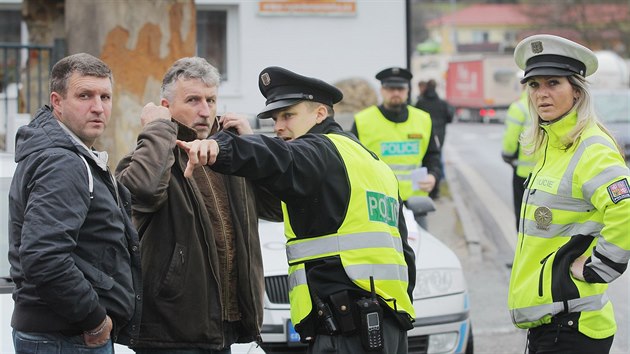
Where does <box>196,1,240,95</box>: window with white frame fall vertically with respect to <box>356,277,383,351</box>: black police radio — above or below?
above

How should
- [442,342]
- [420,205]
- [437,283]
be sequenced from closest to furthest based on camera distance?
[442,342] < [437,283] < [420,205]

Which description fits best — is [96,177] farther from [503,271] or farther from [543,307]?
[503,271]

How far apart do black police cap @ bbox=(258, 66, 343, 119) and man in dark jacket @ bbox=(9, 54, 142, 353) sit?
69cm

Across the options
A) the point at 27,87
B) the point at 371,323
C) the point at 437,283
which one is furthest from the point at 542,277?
the point at 27,87

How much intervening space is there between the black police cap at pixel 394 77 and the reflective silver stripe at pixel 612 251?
4951 mm

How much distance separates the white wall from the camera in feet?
46.3

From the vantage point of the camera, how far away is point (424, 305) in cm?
662

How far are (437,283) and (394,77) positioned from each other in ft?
8.92

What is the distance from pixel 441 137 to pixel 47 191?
45.1ft

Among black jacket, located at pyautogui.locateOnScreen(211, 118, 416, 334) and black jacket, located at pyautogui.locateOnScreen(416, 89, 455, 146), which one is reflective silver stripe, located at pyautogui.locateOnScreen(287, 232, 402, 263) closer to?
black jacket, located at pyautogui.locateOnScreen(211, 118, 416, 334)

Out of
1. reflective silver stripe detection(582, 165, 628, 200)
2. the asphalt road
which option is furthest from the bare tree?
reflective silver stripe detection(582, 165, 628, 200)

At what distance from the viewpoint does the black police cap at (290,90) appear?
420 centimetres

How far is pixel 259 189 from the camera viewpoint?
473 centimetres

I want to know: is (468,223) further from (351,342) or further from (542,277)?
(351,342)
